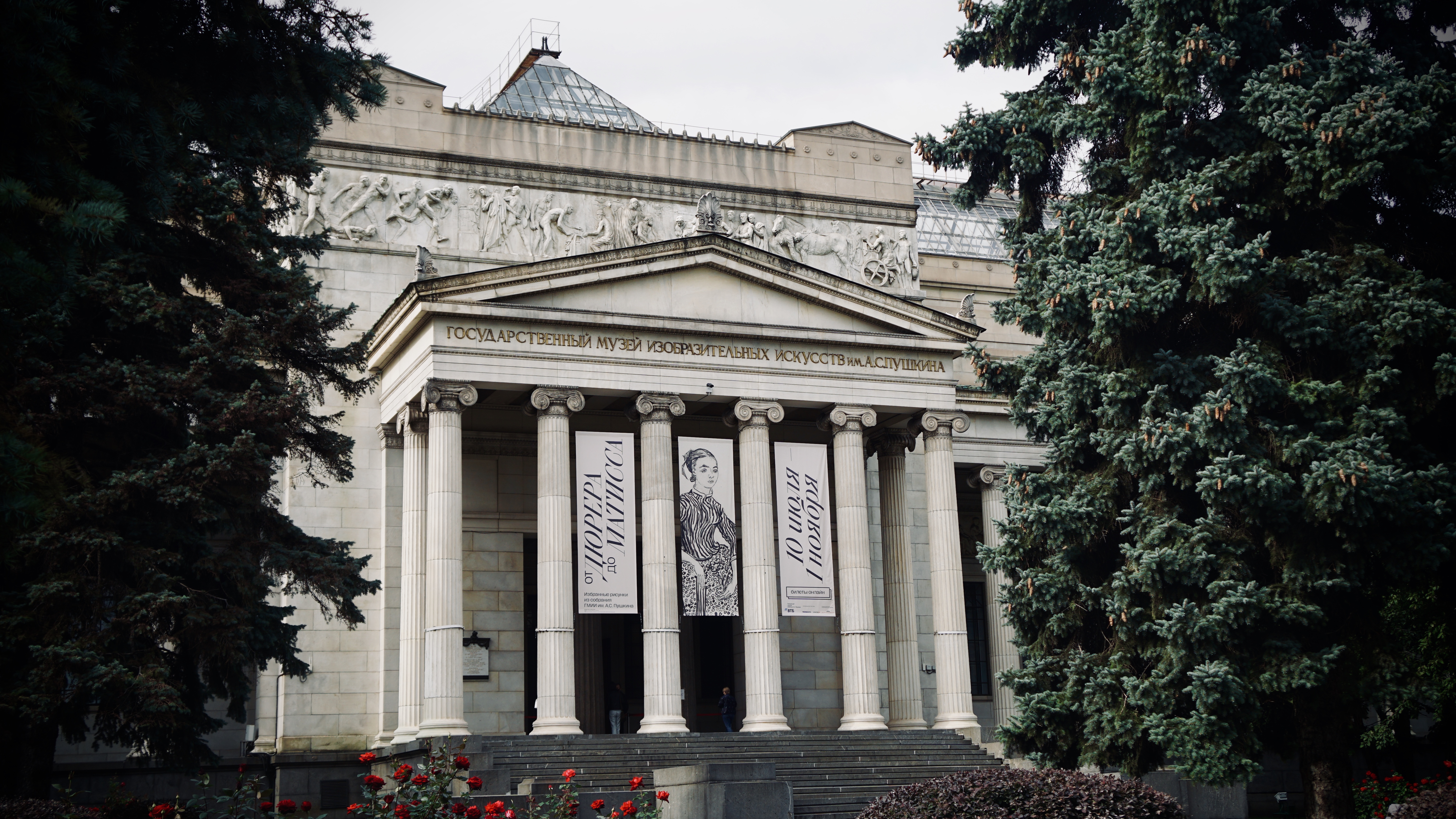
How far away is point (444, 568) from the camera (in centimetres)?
2525

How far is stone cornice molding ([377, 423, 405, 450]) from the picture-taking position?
2923 cm

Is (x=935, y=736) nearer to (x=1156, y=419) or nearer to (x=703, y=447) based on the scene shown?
(x=703, y=447)

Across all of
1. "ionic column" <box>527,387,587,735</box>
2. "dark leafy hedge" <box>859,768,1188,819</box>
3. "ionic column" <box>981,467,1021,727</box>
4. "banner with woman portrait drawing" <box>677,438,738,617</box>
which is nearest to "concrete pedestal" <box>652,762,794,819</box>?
"dark leafy hedge" <box>859,768,1188,819</box>

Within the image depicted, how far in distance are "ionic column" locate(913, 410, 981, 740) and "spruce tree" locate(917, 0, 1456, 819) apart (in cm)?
663

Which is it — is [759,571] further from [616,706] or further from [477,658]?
[477,658]

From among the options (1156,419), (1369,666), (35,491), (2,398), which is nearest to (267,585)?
(2,398)

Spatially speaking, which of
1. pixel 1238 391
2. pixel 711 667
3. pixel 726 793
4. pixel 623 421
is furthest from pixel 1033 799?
pixel 711 667

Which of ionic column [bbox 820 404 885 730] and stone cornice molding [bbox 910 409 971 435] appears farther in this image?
stone cornice molding [bbox 910 409 971 435]

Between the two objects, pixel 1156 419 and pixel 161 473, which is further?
pixel 1156 419

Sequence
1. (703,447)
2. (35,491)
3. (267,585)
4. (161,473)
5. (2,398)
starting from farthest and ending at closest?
1. (703,447)
2. (267,585)
3. (161,473)
4. (2,398)
5. (35,491)

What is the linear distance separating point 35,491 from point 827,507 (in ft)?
67.2

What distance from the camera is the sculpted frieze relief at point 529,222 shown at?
30438mm

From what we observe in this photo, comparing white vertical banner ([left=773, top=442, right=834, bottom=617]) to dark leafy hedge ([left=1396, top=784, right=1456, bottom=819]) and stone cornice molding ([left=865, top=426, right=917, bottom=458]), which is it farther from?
dark leafy hedge ([left=1396, top=784, right=1456, bottom=819])

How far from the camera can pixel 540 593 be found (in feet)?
84.4
